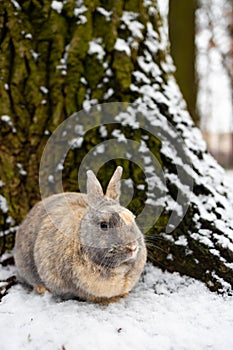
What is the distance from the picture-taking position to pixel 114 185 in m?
2.46

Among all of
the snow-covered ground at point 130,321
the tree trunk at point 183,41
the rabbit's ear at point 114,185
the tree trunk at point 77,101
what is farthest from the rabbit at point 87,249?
the tree trunk at point 183,41

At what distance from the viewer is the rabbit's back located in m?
2.53

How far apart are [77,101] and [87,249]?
1.32m

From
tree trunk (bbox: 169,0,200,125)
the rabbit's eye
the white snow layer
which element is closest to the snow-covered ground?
the white snow layer

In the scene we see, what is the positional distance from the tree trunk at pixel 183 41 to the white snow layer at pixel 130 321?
529 centimetres

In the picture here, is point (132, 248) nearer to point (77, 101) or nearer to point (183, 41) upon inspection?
point (77, 101)

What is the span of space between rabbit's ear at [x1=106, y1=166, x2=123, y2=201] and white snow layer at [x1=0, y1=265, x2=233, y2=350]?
0.68 metres

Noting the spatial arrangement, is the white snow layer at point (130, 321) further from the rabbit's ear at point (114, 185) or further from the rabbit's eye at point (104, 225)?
the rabbit's ear at point (114, 185)

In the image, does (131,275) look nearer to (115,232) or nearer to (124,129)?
(115,232)

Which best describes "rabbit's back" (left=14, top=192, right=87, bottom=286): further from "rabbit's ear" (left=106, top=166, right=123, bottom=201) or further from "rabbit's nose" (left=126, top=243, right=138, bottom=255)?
"rabbit's nose" (left=126, top=243, right=138, bottom=255)

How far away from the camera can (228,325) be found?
6.99ft

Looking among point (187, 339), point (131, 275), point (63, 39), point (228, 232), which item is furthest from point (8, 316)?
point (63, 39)

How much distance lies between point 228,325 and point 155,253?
2.63 ft

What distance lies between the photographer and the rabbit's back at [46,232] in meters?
2.53
